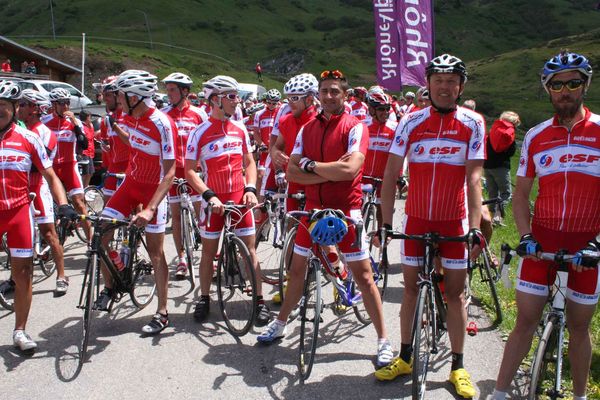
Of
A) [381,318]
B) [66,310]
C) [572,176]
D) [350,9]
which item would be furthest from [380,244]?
[350,9]

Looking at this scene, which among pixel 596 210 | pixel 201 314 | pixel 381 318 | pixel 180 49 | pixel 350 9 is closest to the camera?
pixel 596 210

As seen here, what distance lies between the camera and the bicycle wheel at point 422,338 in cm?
404

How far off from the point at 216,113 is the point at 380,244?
102 inches

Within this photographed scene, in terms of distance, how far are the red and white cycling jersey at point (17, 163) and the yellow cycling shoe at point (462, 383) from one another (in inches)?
166

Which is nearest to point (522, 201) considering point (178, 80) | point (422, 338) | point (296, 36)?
point (422, 338)

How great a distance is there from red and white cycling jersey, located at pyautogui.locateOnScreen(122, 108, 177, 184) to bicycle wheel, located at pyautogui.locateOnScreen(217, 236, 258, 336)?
108 centimetres

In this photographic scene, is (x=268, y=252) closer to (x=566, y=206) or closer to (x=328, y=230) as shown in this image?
(x=328, y=230)

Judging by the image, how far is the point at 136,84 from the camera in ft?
18.4

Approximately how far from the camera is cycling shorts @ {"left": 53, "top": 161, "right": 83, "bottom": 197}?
27.6 ft

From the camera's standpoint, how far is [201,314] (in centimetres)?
602

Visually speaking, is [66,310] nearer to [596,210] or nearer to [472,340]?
[472,340]

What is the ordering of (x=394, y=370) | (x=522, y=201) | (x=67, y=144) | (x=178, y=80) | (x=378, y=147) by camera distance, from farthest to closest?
(x=67, y=144) → (x=378, y=147) → (x=178, y=80) → (x=394, y=370) → (x=522, y=201)

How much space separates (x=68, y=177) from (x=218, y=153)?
3.57m

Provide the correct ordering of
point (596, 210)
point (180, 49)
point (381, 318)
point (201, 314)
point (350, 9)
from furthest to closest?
point (350, 9) → point (180, 49) → point (201, 314) → point (381, 318) → point (596, 210)
